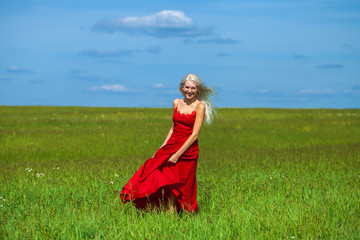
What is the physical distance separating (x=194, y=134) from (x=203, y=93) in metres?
0.69

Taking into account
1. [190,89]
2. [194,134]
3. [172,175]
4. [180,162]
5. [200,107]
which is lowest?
[172,175]

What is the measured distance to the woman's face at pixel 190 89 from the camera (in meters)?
6.43

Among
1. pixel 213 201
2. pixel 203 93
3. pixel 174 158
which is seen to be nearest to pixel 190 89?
pixel 203 93

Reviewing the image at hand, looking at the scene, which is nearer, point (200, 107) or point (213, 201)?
point (200, 107)

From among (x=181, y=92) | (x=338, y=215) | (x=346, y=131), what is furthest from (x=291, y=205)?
(x=346, y=131)

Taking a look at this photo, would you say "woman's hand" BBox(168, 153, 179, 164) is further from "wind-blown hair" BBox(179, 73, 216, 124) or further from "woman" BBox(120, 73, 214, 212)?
"wind-blown hair" BBox(179, 73, 216, 124)

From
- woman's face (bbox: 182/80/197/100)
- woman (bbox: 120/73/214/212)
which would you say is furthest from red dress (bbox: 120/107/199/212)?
woman's face (bbox: 182/80/197/100)

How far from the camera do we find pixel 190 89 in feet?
21.1

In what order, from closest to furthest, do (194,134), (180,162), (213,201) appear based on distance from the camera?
(194,134) → (180,162) → (213,201)

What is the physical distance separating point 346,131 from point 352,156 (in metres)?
11.8

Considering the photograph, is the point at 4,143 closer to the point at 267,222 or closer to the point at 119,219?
the point at 119,219

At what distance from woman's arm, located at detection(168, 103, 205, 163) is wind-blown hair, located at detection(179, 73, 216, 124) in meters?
0.16

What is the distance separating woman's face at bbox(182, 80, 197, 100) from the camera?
643cm

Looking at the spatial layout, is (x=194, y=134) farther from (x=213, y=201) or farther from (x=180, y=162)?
(x=213, y=201)
